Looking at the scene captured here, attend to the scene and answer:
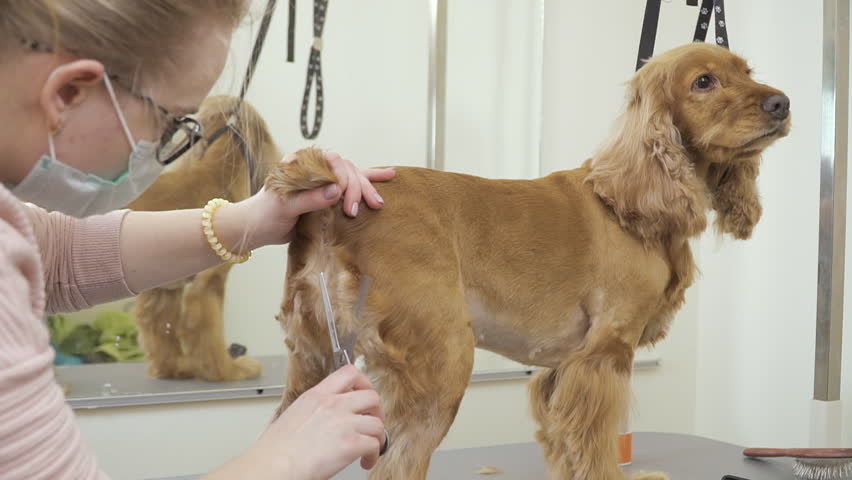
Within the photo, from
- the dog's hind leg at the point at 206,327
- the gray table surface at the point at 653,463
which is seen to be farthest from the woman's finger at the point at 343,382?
the dog's hind leg at the point at 206,327

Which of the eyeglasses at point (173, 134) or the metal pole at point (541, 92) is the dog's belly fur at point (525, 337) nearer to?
the eyeglasses at point (173, 134)

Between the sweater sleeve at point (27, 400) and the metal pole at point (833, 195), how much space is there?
144 cm

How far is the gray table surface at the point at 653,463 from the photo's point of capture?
4.39ft

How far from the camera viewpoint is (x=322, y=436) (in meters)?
0.68

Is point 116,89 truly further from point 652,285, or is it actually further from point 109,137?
point 652,285

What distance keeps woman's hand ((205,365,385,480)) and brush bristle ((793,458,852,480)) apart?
2.98ft

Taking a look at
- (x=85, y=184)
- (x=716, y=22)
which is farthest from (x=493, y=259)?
(x=716, y=22)

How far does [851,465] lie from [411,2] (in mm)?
1613

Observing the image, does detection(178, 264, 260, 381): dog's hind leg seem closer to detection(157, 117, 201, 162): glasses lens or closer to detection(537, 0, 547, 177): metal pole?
detection(537, 0, 547, 177): metal pole

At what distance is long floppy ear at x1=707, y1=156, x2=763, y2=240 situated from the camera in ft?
4.08

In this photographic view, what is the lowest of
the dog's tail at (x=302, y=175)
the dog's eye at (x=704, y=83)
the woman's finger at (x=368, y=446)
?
the woman's finger at (x=368, y=446)

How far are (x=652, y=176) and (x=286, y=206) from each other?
56 centimetres

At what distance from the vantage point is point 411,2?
217cm

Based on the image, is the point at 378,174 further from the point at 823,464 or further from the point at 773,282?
the point at 773,282
